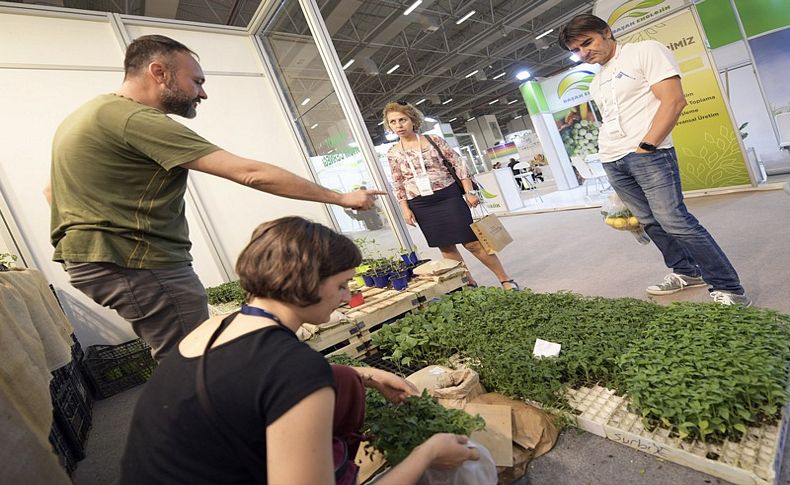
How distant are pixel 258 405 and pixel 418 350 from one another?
1.68m

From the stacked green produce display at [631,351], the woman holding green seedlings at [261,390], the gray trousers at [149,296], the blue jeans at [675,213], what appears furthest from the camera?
the blue jeans at [675,213]

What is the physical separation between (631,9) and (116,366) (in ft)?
25.6

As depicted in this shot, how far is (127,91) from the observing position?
1693mm

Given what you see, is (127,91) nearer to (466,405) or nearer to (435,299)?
(466,405)

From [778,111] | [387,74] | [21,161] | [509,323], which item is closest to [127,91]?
[509,323]

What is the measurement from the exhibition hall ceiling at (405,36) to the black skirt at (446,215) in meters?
2.09

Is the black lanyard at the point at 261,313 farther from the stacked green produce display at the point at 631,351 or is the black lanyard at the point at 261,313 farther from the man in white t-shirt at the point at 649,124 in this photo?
the man in white t-shirt at the point at 649,124

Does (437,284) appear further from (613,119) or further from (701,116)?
(701,116)

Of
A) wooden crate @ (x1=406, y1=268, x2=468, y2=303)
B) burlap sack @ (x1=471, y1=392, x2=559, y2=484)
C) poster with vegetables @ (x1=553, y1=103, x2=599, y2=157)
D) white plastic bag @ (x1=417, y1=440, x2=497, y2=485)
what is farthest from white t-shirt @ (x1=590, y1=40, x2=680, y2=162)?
poster with vegetables @ (x1=553, y1=103, x2=599, y2=157)

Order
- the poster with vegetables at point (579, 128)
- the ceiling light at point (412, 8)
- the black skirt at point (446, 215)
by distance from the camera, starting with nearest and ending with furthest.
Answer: the black skirt at point (446, 215) < the ceiling light at point (412, 8) < the poster with vegetables at point (579, 128)

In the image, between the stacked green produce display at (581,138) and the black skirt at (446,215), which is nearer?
the black skirt at (446,215)

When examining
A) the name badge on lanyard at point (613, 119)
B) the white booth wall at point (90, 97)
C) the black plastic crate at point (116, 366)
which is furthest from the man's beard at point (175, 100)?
the white booth wall at point (90, 97)

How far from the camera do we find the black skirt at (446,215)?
3.44 metres

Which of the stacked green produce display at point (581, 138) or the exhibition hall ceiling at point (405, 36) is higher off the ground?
the exhibition hall ceiling at point (405, 36)
